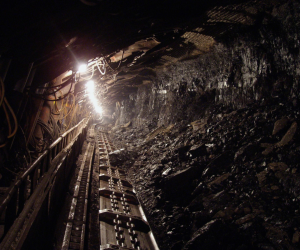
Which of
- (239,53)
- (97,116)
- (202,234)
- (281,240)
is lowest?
(281,240)

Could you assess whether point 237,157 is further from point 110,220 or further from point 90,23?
point 90,23

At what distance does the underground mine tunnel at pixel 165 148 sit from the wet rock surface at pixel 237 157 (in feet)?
0.08

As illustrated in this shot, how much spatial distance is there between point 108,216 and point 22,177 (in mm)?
1903

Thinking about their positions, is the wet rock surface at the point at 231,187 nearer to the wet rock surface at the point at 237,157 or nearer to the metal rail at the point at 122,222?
the wet rock surface at the point at 237,157

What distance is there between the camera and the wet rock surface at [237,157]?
2.98 meters

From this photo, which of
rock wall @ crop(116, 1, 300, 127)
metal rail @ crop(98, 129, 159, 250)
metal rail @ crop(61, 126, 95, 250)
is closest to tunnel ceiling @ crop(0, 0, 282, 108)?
rock wall @ crop(116, 1, 300, 127)

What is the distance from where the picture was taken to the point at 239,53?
6.04 m

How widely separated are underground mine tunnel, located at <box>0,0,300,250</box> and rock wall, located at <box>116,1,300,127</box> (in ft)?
0.11

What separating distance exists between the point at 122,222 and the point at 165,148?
3.97m

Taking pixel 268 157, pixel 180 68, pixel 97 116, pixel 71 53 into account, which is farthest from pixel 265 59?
pixel 97 116

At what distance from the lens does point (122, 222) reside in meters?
3.55

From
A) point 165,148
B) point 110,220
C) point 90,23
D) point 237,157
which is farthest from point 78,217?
point 165,148

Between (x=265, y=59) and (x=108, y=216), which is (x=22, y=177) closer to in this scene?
(x=108, y=216)

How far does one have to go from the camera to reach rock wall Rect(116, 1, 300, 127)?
14.8 feet
